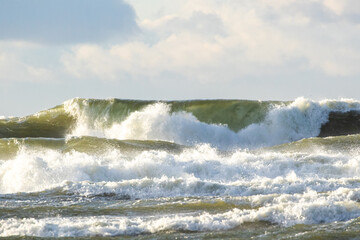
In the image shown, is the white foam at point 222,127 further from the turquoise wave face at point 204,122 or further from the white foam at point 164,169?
the white foam at point 164,169

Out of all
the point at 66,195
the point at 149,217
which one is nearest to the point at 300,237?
the point at 149,217

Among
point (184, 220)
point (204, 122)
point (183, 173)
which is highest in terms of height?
point (204, 122)

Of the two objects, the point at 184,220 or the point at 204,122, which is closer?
the point at 184,220

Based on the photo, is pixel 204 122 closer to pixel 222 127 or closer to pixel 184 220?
pixel 222 127

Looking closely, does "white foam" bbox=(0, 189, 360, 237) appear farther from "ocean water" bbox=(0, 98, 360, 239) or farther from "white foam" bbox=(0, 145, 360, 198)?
"white foam" bbox=(0, 145, 360, 198)

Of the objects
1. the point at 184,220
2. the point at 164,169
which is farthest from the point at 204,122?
the point at 184,220

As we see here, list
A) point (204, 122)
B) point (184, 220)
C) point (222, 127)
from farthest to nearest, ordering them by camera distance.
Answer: point (204, 122) < point (222, 127) < point (184, 220)

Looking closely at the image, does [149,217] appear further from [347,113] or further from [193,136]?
[347,113]

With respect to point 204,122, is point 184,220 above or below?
below

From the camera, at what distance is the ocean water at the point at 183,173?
1053 centimetres

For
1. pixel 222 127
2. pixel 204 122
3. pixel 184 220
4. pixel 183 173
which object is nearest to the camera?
pixel 184 220

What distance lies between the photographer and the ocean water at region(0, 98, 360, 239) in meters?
10.5

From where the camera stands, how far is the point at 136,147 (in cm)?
2655

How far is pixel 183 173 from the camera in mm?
18375
